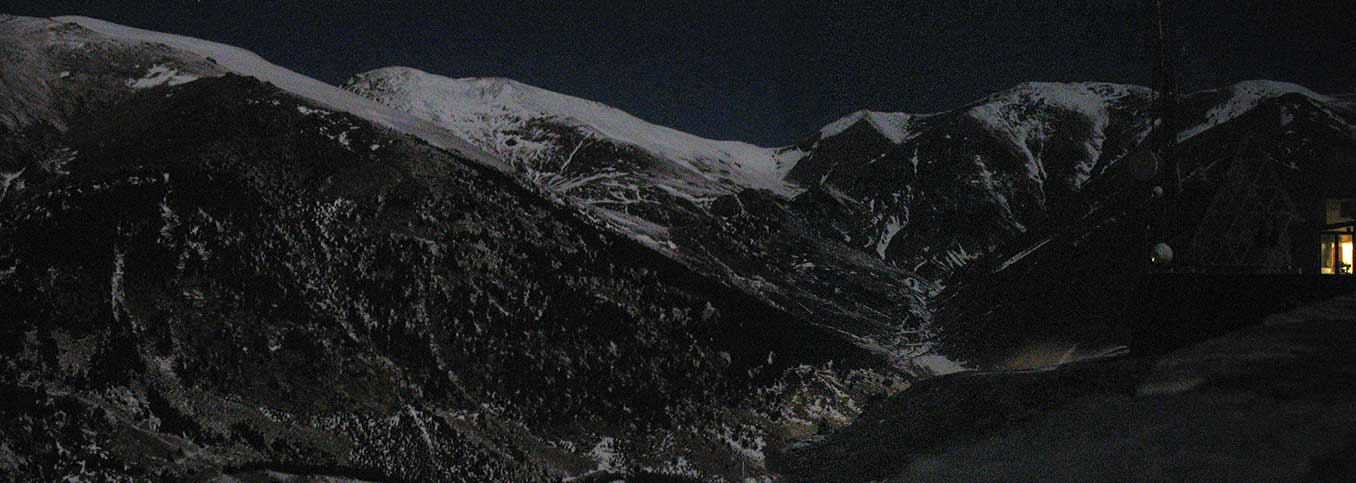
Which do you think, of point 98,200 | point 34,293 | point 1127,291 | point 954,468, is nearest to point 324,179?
point 98,200

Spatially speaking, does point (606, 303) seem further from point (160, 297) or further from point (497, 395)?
point (160, 297)

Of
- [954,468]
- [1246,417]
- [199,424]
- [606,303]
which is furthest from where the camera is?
[606,303]

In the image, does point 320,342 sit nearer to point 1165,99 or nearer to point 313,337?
point 313,337

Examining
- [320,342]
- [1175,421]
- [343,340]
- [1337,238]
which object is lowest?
[343,340]

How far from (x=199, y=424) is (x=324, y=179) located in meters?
73.9

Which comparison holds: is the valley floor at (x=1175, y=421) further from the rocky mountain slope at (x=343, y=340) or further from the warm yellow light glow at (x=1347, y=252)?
the rocky mountain slope at (x=343, y=340)

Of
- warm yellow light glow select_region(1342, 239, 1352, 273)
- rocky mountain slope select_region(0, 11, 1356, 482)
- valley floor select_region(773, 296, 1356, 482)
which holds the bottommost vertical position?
rocky mountain slope select_region(0, 11, 1356, 482)

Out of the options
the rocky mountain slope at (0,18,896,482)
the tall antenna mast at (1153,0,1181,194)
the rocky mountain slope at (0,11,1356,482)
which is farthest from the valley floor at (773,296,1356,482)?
the rocky mountain slope at (0,18,896,482)

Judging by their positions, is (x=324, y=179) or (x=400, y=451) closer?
(x=400, y=451)

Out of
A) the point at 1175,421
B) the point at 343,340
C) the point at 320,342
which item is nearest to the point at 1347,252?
the point at 1175,421

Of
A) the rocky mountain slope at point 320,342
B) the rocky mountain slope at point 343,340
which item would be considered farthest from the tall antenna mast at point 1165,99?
the rocky mountain slope at point 320,342

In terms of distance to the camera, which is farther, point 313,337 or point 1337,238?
point 313,337

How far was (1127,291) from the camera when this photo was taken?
175250 mm

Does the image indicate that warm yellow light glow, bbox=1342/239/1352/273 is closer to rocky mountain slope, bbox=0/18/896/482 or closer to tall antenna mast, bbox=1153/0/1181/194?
tall antenna mast, bbox=1153/0/1181/194
